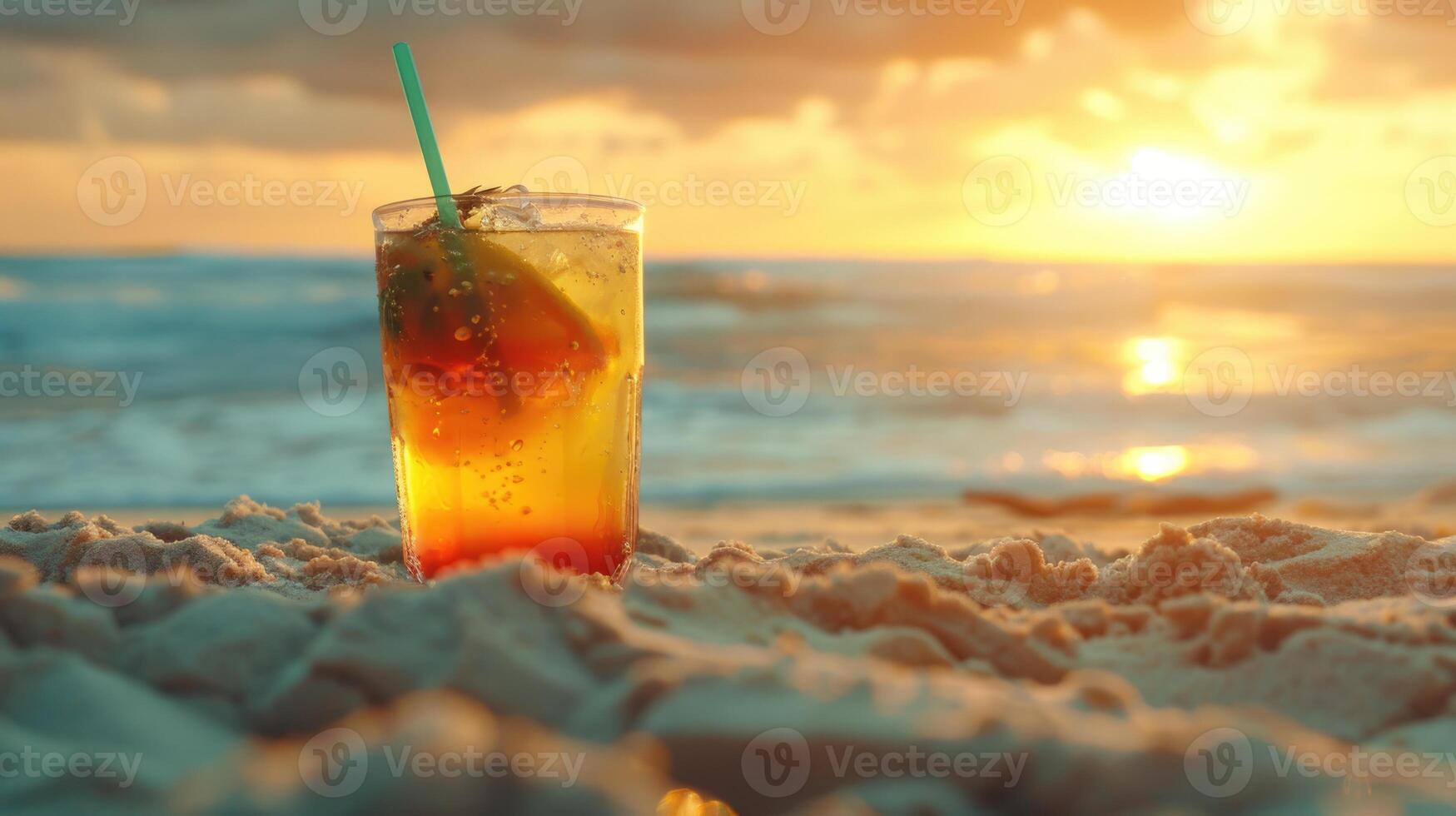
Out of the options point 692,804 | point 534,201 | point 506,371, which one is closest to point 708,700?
point 692,804

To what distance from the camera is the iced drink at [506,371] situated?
246 centimetres

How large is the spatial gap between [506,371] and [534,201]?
378mm

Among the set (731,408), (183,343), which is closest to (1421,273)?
(731,408)

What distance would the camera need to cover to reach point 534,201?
2527 millimetres

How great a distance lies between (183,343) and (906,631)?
13575mm

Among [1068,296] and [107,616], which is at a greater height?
[1068,296]

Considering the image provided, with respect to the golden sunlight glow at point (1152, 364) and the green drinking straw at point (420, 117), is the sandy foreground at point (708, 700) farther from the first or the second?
the golden sunlight glow at point (1152, 364)

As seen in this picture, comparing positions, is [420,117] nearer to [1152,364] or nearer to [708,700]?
[708,700]

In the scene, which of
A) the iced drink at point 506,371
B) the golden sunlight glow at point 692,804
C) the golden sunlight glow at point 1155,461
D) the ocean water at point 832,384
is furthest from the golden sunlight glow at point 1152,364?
the golden sunlight glow at point 692,804

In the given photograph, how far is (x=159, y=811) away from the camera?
984 millimetres

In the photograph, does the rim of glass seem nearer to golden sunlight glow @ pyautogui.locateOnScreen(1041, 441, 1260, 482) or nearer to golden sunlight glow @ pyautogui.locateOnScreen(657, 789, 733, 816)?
golden sunlight glow @ pyautogui.locateOnScreen(657, 789, 733, 816)

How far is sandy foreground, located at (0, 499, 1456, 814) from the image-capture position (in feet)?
3.42

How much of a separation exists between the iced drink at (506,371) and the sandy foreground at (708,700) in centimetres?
66

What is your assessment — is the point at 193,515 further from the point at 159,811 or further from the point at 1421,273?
the point at 1421,273
